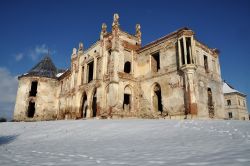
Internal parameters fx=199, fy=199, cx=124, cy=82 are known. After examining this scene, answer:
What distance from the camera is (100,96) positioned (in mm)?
19781

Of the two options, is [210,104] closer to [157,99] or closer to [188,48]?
[157,99]

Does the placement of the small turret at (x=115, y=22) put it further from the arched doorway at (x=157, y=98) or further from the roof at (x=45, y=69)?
the roof at (x=45, y=69)

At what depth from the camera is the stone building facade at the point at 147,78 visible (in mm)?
16328

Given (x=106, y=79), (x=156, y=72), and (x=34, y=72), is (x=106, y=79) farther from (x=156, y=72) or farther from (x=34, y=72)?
(x=34, y=72)

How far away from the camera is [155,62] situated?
20.5 meters

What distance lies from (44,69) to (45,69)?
0.17m

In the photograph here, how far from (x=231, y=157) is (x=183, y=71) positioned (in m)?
13.1

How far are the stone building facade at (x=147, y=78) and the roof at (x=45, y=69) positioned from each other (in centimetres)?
809

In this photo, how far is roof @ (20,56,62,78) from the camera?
31.0 m

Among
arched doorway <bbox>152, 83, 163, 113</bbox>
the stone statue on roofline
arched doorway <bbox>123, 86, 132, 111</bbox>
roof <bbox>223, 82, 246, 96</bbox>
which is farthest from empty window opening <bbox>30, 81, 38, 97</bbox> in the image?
roof <bbox>223, 82, 246, 96</bbox>

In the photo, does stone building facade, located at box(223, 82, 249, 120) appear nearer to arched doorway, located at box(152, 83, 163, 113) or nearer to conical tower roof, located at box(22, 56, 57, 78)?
arched doorway, located at box(152, 83, 163, 113)

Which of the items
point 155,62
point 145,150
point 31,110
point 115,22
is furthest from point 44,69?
point 145,150

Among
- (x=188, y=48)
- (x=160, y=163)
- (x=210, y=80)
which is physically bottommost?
(x=160, y=163)

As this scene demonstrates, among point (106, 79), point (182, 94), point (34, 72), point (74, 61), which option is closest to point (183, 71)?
point (182, 94)
